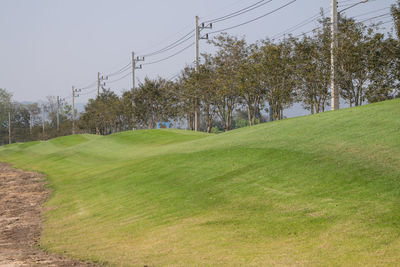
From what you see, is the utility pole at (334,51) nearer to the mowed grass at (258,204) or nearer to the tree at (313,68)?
the tree at (313,68)

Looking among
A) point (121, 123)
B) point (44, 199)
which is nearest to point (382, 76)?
point (44, 199)

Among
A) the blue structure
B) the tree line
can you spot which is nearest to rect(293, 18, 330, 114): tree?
the tree line

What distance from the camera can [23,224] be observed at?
14188 millimetres

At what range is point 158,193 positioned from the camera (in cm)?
1479

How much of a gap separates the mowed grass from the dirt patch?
479mm

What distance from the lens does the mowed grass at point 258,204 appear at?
821 cm

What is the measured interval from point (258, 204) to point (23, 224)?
788 cm

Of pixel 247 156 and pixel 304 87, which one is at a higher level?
pixel 304 87

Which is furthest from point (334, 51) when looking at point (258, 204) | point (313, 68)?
point (258, 204)

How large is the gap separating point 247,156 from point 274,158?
62.3 inches

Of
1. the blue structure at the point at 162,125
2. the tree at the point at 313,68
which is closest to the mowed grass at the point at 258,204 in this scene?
the tree at the point at 313,68

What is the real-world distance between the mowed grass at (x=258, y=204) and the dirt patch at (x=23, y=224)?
18.9 inches

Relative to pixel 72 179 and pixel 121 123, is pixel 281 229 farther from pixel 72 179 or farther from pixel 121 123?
pixel 121 123

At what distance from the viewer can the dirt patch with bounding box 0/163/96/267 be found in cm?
916
